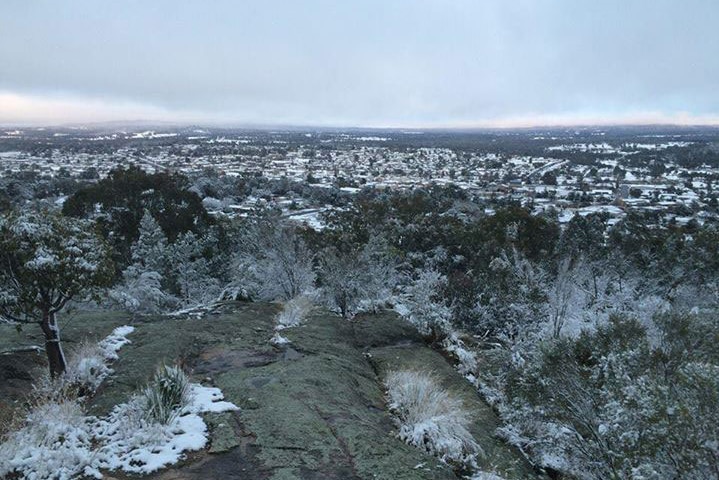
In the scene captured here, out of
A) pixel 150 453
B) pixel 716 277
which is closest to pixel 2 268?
pixel 150 453

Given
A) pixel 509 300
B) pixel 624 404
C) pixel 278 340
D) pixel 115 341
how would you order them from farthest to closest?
1. pixel 509 300
2. pixel 278 340
3. pixel 115 341
4. pixel 624 404

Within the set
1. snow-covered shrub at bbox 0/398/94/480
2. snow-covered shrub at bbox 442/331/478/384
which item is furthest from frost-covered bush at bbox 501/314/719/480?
snow-covered shrub at bbox 0/398/94/480

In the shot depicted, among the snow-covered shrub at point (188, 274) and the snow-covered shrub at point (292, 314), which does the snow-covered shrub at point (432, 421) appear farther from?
the snow-covered shrub at point (188, 274)

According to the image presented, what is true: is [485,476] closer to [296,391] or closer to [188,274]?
[296,391]

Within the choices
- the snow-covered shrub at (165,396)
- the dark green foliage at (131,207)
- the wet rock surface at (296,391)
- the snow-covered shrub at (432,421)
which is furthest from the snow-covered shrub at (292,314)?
the dark green foliage at (131,207)

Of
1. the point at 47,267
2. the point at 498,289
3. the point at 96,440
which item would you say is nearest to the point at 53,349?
the point at 47,267

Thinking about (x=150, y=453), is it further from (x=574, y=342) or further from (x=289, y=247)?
(x=289, y=247)
